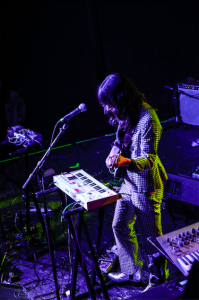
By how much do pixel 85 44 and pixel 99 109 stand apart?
1.29m

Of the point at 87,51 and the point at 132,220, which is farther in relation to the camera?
the point at 87,51

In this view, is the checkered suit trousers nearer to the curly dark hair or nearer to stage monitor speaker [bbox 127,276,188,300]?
the curly dark hair

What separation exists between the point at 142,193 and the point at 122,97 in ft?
2.48

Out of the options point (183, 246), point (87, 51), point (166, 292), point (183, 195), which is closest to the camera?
point (166, 292)

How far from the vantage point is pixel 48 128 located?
6504 millimetres

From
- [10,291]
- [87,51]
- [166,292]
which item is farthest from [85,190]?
[87,51]

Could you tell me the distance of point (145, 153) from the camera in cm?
238

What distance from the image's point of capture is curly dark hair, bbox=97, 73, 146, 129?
7.67 ft

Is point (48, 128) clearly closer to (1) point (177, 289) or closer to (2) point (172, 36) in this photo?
(2) point (172, 36)

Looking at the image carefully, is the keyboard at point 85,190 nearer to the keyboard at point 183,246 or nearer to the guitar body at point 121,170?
the guitar body at point 121,170

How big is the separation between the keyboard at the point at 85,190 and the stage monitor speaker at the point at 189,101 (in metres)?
4.03

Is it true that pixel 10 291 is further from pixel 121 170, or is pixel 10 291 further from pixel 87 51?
pixel 87 51

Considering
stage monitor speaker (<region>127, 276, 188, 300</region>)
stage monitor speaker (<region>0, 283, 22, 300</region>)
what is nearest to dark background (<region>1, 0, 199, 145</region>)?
stage monitor speaker (<region>0, 283, 22, 300</region>)

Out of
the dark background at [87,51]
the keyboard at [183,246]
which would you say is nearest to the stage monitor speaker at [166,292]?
the keyboard at [183,246]
